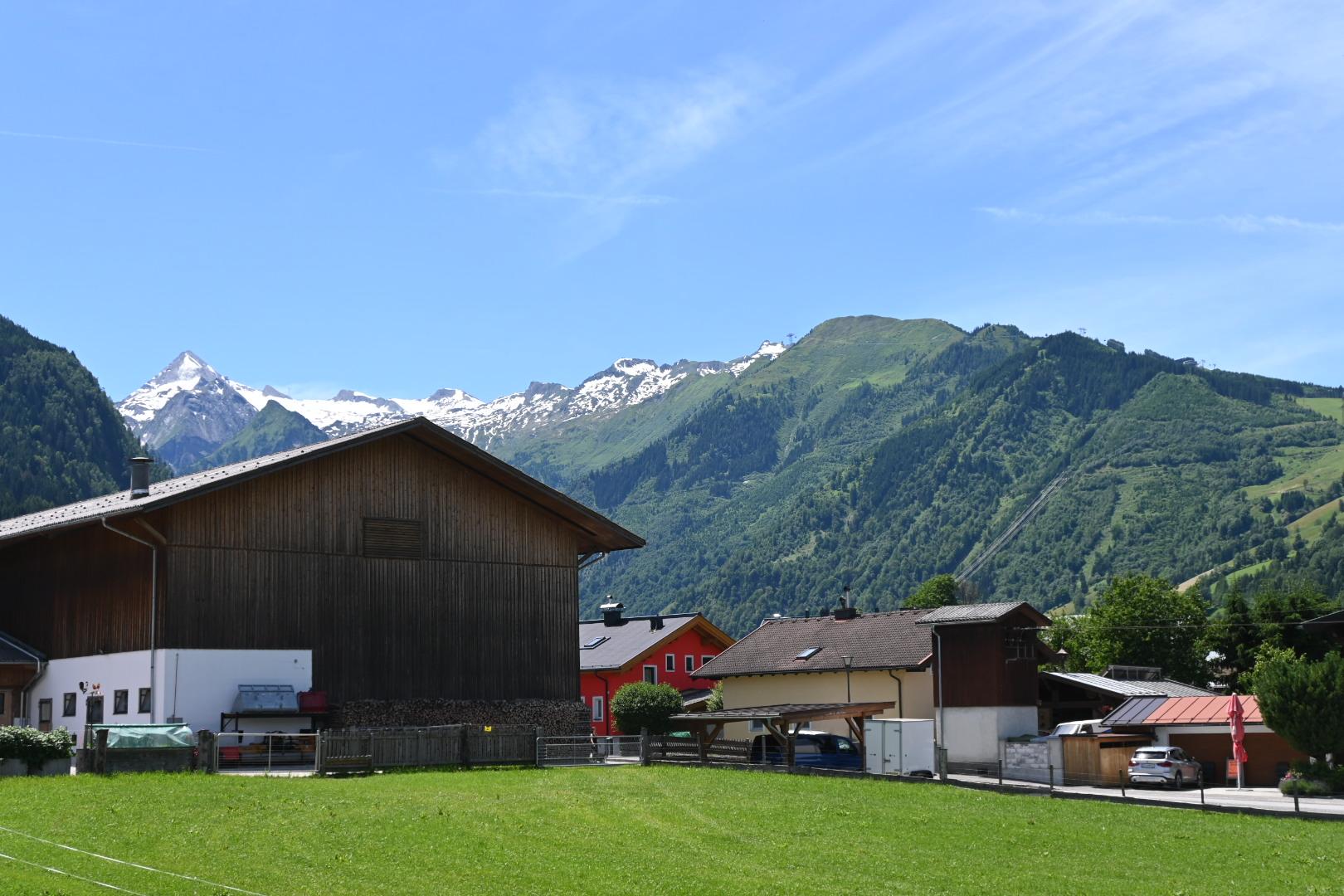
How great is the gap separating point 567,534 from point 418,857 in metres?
30.5

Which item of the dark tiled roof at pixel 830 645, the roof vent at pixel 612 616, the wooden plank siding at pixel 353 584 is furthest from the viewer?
the roof vent at pixel 612 616

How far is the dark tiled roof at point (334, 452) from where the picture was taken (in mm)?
44312

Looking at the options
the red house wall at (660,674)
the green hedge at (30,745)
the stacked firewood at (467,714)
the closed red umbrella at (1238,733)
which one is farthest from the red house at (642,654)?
the green hedge at (30,745)

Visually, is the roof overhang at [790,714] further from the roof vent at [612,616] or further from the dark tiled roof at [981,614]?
the roof vent at [612,616]

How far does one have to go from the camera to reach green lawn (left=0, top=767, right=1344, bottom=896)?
2253 cm

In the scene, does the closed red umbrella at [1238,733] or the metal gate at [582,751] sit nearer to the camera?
the metal gate at [582,751]

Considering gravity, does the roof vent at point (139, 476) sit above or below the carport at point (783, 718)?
above

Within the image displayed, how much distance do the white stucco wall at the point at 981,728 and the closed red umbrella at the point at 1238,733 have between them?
34.6ft

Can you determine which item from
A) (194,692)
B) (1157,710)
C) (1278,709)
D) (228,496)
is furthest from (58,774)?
(1157,710)

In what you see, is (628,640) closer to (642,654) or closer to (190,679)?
(642,654)

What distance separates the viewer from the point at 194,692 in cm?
4372

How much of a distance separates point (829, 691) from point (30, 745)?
137ft

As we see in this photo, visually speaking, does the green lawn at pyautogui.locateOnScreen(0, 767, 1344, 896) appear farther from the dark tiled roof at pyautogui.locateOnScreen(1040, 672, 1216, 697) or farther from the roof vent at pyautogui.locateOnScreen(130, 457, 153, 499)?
the dark tiled roof at pyautogui.locateOnScreen(1040, 672, 1216, 697)

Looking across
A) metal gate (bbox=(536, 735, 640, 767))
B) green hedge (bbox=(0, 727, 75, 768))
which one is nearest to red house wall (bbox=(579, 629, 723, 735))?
metal gate (bbox=(536, 735, 640, 767))
